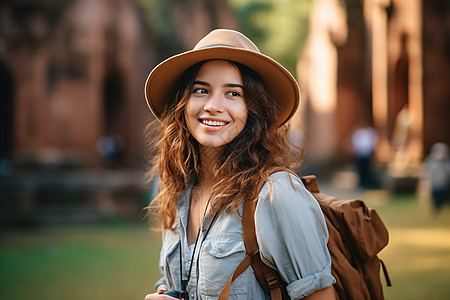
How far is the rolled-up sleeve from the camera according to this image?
1.94 m

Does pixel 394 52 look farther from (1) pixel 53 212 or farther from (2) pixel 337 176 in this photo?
(1) pixel 53 212

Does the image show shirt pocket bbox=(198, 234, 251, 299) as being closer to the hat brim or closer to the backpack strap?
the backpack strap

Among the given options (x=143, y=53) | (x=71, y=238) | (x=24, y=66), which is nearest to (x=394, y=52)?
(x=143, y=53)

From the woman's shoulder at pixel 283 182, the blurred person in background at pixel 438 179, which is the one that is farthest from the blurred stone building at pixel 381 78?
the woman's shoulder at pixel 283 182

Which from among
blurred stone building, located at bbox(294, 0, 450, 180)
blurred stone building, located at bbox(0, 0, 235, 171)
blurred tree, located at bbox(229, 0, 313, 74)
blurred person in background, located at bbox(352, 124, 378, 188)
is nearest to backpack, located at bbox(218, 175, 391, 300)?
blurred stone building, located at bbox(0, 0, 235, 171)

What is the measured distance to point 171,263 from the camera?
232 cm

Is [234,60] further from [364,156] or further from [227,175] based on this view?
[364,156]

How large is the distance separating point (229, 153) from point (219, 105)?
25 centimetres

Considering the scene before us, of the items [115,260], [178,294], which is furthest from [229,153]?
[115,260]

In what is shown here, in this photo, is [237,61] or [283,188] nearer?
[283,188]

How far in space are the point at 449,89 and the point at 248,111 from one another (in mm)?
18041

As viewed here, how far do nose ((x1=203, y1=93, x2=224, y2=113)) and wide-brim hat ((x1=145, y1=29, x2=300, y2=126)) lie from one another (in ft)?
0.57

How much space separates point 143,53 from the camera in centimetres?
2692

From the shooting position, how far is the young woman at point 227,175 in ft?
6.46
